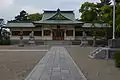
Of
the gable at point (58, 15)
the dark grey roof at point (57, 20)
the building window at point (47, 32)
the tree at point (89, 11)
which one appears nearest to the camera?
the dark grey roof at point (57, 20)

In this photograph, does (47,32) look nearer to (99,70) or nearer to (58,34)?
(58,34)

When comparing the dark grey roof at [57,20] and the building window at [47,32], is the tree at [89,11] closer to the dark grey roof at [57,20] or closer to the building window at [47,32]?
the dark grey roof at [57,20]

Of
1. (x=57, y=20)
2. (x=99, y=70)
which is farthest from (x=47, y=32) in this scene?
(x=99, y=70)

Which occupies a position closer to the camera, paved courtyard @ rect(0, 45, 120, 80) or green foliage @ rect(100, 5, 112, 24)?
paved courtyard @ rect(0, 45, 120, 80)

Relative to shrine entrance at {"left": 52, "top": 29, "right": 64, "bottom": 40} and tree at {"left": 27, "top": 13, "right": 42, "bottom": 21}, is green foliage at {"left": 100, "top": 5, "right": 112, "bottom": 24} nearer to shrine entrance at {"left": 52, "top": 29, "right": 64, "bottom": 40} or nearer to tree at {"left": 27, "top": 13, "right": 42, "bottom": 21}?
shrine entrance at {"left": 52, "top": 29, "right": 64, "bottom": 40}

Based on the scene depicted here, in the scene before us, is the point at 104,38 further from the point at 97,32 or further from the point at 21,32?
the point at 21,32

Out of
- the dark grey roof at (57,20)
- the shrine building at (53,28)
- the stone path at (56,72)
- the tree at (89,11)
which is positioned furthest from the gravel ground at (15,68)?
the tree at (89,11)

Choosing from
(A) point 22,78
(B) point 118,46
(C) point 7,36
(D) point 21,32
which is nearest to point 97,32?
(D) point 21,32

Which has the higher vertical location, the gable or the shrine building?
the gable

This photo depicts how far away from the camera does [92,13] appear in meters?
62.1

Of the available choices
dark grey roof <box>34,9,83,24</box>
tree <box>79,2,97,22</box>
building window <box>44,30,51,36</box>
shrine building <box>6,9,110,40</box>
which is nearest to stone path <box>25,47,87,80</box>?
shrine building <box>6,9,110,40</box>

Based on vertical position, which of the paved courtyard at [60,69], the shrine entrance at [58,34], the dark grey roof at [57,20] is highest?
the dark grey roof at [57,20]

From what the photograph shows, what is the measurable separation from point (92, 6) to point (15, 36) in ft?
62.7

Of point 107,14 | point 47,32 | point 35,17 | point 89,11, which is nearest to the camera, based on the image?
point 107,14
